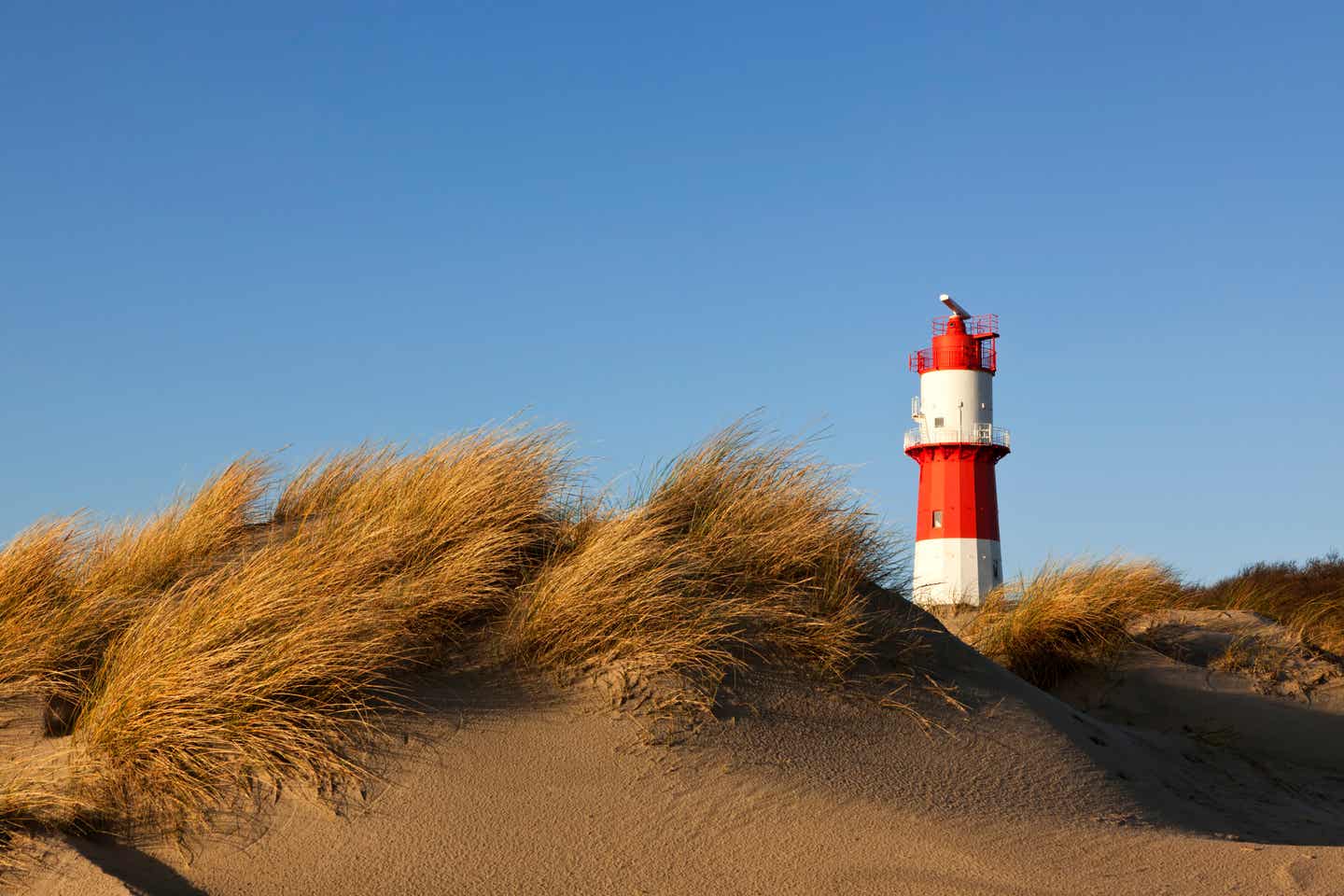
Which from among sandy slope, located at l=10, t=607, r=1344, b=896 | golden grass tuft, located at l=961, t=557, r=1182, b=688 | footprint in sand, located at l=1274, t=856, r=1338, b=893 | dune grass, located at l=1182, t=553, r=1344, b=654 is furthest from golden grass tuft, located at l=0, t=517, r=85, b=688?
dune grass, located at l=1182, t=553, r=1344, b=654

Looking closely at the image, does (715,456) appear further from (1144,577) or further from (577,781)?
(1144,577)

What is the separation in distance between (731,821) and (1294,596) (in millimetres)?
10528

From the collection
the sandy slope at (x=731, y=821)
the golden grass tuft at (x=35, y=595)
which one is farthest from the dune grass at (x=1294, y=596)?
the golden grass tuft at (x=35, y=595)

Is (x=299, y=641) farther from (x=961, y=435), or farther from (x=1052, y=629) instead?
(x=961, y=435)

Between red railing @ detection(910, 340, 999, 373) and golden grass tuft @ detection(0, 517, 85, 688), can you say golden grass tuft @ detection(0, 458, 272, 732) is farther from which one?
red railing @ detection(910, 340, 999, 373)

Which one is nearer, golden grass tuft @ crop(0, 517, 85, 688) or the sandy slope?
the sandy slope

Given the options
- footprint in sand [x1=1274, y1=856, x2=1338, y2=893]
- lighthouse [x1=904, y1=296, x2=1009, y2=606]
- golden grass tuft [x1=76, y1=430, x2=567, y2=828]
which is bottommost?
footprint in sand [x1=1274, y1=856, x2=1338, y2=893]

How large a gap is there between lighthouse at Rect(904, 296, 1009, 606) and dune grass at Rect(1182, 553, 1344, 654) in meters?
7.59

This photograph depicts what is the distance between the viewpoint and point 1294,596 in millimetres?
12797

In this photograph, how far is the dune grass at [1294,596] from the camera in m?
10.7

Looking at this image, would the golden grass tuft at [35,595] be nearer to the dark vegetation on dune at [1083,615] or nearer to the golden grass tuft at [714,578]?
the golden grass tuft at [714,578]

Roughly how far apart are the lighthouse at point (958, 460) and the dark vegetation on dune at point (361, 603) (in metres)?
16.9

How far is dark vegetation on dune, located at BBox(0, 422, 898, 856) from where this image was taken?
4742 mm

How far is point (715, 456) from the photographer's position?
22.8 ft
